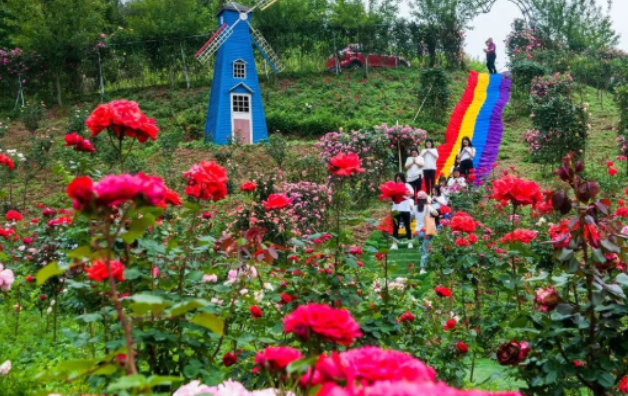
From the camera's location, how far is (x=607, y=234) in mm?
2375

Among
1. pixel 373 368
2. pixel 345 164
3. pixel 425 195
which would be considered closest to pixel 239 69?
pixel 425 195

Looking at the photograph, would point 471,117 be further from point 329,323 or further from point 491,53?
point 329,323

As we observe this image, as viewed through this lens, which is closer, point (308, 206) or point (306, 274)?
point (306, 274)

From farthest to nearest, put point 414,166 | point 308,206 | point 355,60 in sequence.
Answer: point 355,60, point 414,166, point 308,206

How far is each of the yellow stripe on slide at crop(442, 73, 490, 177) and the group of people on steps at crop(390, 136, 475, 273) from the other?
130 inches

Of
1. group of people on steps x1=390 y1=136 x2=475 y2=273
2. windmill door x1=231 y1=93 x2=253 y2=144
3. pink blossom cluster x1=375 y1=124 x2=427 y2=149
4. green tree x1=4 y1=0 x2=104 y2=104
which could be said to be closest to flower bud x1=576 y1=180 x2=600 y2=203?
group of people on steps x1=390 y1=136 x2=475 y2=273

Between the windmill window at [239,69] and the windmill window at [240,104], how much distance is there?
662 mm

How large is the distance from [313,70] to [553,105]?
13.0m

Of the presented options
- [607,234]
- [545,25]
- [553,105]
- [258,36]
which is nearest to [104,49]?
[258,36]

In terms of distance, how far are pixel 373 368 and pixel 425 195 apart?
23.2 feet

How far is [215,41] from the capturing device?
17.2 m

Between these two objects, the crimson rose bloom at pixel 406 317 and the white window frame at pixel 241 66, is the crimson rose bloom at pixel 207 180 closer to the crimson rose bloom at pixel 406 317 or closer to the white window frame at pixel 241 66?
the crimson rose bloom at pixel 406 317

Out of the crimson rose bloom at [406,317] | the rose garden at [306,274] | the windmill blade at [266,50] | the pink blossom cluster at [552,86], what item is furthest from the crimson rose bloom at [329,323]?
the windmill blade at [266,50]

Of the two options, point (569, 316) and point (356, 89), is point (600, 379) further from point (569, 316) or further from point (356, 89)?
point (356, 89)
